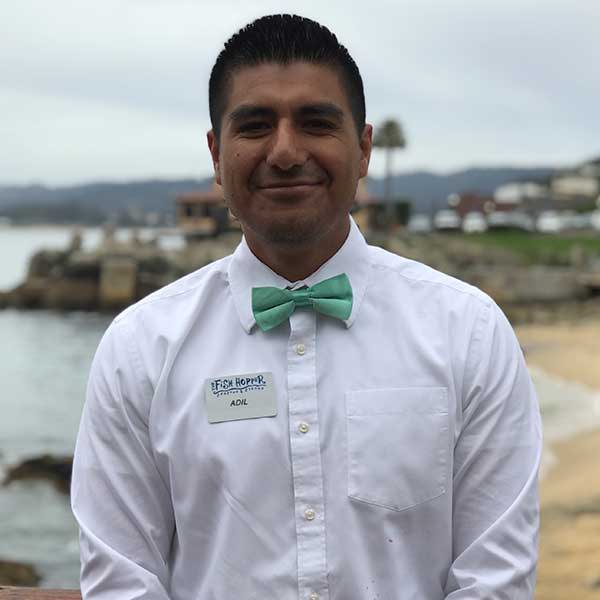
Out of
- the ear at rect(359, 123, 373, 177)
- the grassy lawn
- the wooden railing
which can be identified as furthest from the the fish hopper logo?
the grassy lawn

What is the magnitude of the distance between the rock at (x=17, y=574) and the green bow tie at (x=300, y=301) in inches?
314

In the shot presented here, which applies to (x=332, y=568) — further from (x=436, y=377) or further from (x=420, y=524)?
(x=436, y=377)

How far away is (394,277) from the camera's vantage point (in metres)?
2.15

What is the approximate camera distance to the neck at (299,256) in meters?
2.11

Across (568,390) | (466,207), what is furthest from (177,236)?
(568,390)

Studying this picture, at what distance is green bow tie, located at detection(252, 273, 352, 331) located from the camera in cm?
204

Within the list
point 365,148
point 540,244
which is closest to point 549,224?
point 540,244

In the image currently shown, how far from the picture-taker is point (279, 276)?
213cm

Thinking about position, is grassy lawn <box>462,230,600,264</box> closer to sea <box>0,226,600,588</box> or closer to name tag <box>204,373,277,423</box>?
sea <box>0,226,600,588</box>

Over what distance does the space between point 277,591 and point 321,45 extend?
3.79ft

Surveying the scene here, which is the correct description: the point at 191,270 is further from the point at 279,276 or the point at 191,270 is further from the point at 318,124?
the point at 318,124

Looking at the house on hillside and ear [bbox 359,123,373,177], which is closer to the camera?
ear [bbox 359,123,373,177]

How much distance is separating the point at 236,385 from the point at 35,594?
94 centimetres

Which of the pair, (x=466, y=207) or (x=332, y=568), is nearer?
(x=332, y=568)
